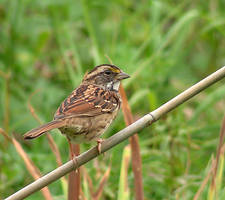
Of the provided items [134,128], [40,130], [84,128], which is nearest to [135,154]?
[84,128]

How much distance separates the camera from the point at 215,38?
605 cm

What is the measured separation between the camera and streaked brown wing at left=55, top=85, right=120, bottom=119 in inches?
129

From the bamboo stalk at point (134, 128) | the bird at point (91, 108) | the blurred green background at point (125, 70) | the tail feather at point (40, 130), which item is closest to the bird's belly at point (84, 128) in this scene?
the bird at point (91, 108)

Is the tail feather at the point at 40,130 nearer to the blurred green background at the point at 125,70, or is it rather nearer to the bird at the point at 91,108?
the bird at the point at 91,108

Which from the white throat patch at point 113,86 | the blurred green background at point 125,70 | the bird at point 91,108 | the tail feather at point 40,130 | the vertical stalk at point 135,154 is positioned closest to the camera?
the tail feather at point 40,130

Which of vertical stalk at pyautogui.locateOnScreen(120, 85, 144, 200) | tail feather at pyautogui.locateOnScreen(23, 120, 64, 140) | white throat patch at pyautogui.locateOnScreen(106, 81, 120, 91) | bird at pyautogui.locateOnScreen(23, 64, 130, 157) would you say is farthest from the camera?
white throat patch at pyautogui.locateOnScreen(106, 81, 120, 91)

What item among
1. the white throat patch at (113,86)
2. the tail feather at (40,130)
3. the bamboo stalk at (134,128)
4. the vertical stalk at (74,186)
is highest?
the white throat patch at (113,86)

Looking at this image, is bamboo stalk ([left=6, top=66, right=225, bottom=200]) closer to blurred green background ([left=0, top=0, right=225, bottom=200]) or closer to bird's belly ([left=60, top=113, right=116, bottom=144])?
bird's belly ([left=60, top=113, right=116, bottom=144])

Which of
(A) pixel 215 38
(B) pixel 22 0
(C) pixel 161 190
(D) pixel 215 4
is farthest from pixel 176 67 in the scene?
(C) pixel 161 190

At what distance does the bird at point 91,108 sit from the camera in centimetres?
321

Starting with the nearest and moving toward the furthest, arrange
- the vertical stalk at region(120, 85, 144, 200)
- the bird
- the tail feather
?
the tail feather → the bird → the vertical stalk at region(120, 85, 144, 200)

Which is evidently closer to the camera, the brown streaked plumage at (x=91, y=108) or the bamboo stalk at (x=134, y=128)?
the bamboo stalk at (x=134, y=128)

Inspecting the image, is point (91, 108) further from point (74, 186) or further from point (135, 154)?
point (74, 186)

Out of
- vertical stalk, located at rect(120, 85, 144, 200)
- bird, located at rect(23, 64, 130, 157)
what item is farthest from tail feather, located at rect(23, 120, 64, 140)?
vertical stalk, located at rect(120, 85, 144, 200)
